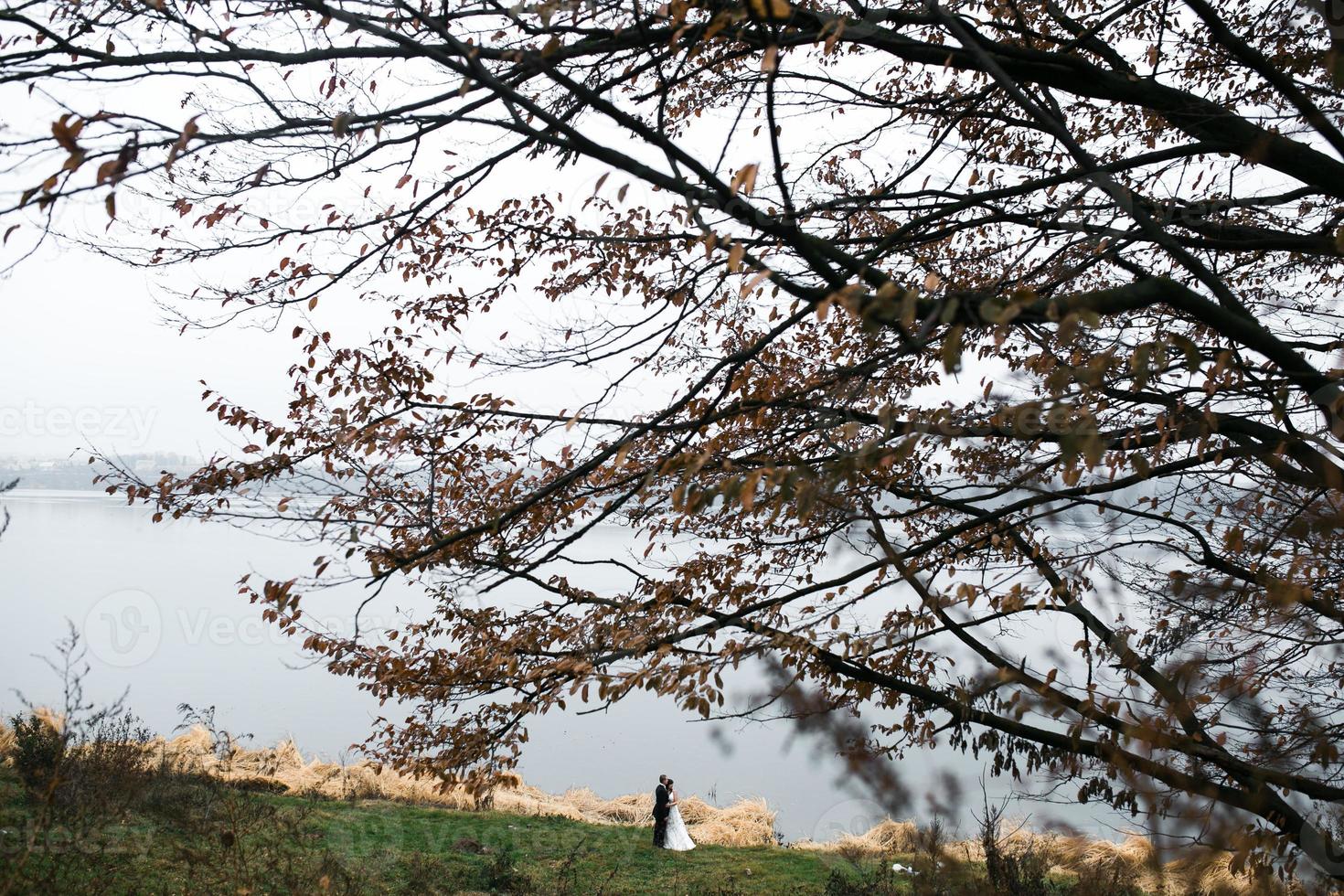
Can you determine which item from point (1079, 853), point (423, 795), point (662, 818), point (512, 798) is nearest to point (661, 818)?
point (662, 818)

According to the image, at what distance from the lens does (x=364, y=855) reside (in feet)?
27.4

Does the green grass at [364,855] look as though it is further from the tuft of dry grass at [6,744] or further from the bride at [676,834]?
the tuft of dry grass at [6,744]

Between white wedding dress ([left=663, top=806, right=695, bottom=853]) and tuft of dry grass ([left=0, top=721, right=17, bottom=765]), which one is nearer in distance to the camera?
tuft of dry grass ([left=0, top=721, right=17, bottom=765])

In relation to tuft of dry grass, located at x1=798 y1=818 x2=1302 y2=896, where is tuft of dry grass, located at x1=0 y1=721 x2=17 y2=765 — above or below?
above

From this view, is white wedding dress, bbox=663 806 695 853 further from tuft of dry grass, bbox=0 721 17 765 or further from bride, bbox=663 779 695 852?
tuft of dry grass, bbox=0 721 17 765

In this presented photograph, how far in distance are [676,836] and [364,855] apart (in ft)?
14.8

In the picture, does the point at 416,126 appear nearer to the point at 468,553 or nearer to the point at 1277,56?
the point at 468,553

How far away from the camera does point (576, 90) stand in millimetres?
2643

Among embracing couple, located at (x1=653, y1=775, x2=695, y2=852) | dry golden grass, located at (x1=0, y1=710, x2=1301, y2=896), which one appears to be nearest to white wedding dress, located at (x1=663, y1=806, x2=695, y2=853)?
embracing couple, located at (x1=653, y1=775, x2=695, y2=852)

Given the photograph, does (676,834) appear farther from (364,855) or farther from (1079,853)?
(1079,853)

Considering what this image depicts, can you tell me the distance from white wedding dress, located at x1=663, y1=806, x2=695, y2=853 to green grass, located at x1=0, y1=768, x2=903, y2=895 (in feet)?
0.65

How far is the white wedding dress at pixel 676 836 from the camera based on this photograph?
11.3m

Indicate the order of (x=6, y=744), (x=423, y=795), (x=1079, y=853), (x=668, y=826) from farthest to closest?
(x=423, y=795) → (x=668, y=826) → (x=6, y=744) → (x=1079, y=853)

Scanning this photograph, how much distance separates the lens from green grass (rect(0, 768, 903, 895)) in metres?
5.68
